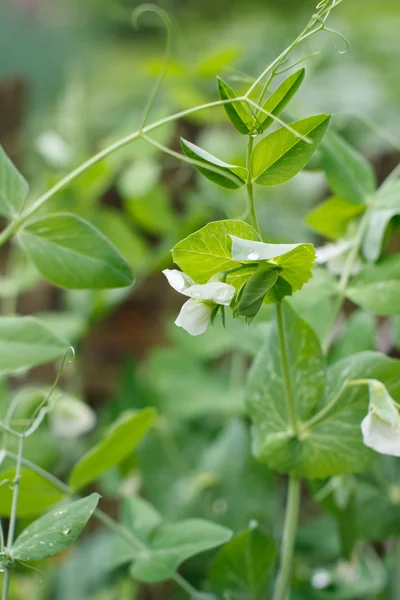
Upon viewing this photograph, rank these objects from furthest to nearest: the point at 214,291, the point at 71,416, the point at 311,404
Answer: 1. the point at 71,416
2. the point at 311,404
3. the point at 214,291

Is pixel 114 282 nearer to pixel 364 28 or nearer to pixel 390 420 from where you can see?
pixel 390 420

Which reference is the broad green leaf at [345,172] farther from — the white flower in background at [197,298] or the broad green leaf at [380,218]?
the white flower in background at [197,298]

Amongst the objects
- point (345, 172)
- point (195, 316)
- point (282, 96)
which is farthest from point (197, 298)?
point (345, 172)

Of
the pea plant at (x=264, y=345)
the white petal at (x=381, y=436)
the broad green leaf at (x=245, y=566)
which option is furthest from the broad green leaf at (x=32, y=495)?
the white petal at (x=381, y=436)

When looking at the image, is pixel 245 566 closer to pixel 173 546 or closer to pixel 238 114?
pixel 173 546

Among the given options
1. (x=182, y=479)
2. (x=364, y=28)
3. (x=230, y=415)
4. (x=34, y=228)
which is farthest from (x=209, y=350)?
(x=364, y=28)

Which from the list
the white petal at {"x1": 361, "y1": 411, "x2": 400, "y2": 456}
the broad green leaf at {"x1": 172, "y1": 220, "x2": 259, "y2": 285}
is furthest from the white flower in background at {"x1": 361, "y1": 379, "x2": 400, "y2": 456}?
the broad green leaf at {"x1": 172, "y1": 220, "x2": 259, "y2": 285}
